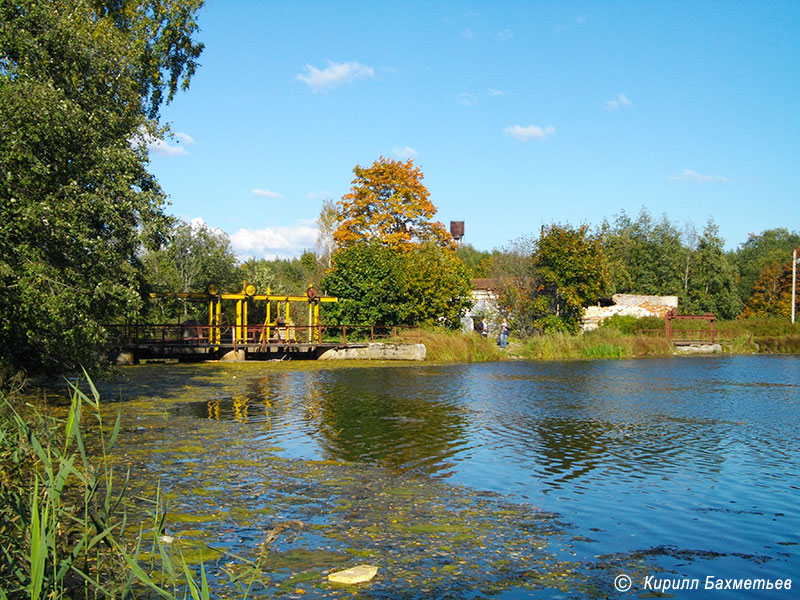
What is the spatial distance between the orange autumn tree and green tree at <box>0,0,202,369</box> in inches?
1336

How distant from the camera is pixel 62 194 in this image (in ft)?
42.2

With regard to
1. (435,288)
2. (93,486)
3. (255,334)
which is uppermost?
(435,288)

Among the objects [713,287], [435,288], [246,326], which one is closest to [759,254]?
[713,287]

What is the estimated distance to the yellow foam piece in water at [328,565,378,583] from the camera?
223 inches

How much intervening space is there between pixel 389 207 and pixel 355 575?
45083 mm

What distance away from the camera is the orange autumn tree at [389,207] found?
49.5 m

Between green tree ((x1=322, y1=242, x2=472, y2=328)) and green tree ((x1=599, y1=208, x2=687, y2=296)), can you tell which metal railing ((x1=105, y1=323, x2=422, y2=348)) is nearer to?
green tree ((x1=322, y1=242, x2=472, y2=328))

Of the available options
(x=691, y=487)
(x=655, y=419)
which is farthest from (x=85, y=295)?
(x=655, y=419)

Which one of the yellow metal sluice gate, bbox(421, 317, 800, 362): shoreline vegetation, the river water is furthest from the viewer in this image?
bbox(421, 317, 800, 362): shoreline vegetation

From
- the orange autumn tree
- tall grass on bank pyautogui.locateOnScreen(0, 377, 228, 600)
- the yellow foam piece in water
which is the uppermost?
the orange autumn tree

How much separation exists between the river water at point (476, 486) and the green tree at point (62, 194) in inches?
89.9

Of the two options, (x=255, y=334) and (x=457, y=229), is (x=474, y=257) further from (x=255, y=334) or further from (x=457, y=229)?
(x=255, y=334)

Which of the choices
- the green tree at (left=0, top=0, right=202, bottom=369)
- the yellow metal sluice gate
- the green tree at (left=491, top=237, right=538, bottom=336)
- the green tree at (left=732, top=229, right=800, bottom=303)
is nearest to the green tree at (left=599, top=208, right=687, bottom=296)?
the green tree at (left=732, top=229, right=800, bottom=303)

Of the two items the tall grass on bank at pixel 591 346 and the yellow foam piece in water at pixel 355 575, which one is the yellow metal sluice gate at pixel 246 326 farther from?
the yellow foam piece in water at pixel 355 575
